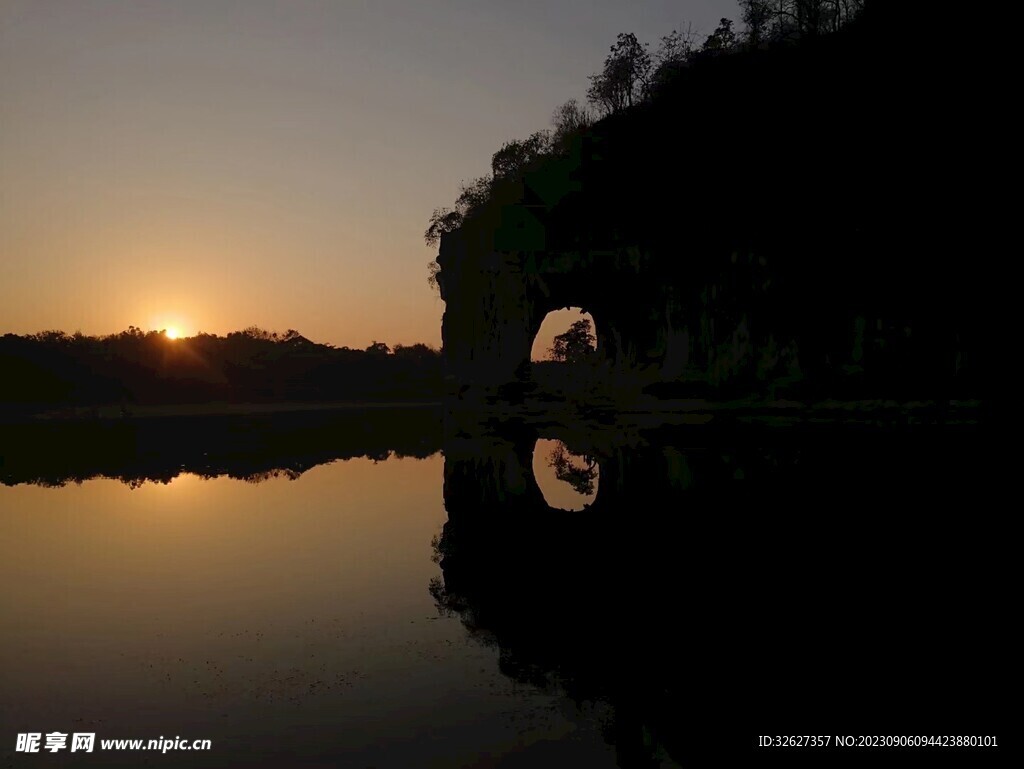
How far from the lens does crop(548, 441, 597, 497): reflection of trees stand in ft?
81.0

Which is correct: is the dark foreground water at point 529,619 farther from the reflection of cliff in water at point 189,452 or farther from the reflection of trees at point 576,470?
the reflection of cliff in water at point 189,452

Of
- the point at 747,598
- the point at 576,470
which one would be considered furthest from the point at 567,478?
the point at 747,598

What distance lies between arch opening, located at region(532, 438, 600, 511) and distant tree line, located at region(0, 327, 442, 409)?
313ft

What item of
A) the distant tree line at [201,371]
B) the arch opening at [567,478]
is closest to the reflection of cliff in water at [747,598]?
the arch opening at [567,478]

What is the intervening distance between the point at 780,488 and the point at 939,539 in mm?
6168

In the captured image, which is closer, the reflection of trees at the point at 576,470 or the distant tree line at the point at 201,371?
the reflection of trees at the point at 576,470

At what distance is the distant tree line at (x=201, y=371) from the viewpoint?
105750 mm

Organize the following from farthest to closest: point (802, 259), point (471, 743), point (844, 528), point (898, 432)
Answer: point (802, 259)
point (898, 432)
point (844, 528)
point (471, 743)

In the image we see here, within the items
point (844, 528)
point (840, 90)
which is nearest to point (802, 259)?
point (840, 90)

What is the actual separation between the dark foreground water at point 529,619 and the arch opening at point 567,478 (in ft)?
0.97

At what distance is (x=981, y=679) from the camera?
791 centimetres

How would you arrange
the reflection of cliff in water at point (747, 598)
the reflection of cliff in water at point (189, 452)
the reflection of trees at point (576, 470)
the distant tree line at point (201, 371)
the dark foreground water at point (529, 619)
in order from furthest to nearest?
the distant tree line at point (201, 371), the reflection of cliff in water at point (189, 452), the reflection of trees at point (576, 470), the reflection of cliff in water at point (747, 598), the dark foreground water at point (529, 619)

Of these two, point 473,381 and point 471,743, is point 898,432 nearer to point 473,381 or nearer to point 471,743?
point 471,743

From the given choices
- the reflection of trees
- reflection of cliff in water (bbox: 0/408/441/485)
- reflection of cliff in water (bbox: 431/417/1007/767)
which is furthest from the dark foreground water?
reflection of cliff in water (bbox: 0/408/441/485)
